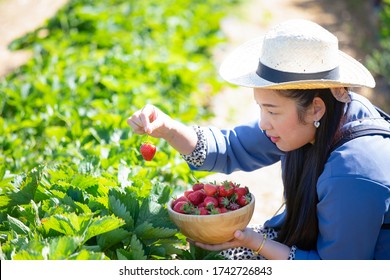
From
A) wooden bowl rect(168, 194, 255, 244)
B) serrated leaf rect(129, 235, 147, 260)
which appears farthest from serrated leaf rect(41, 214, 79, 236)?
wooden bowl rect(168, 194, 255, 244)

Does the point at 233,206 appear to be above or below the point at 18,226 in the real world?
below

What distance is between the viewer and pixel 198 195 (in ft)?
10.4

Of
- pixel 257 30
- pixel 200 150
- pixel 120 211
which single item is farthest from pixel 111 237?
pixel 257 30

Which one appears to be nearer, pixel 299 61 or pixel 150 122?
pixel 299 61

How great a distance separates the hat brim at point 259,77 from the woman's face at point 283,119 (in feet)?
0.23

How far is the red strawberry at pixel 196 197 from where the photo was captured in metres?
3.16

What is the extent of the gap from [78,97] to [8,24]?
596 centimetres

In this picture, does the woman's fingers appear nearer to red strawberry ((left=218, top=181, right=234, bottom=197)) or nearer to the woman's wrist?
the woman's wrist

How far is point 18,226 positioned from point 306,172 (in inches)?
48.6

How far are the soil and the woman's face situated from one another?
1892 millimetres

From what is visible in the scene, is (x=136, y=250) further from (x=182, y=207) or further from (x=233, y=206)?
(x=233, y=206)

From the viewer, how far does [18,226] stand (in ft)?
10.0

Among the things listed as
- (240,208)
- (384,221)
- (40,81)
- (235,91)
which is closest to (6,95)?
(40,81)

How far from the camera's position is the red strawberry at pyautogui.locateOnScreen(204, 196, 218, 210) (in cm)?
305
